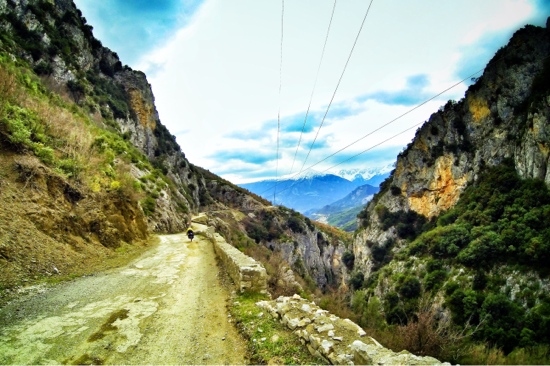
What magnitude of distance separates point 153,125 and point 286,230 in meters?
47.0

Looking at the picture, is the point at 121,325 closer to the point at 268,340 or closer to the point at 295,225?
the point at 268,340

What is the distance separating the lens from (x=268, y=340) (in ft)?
19.7

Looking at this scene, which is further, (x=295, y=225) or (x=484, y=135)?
(x=295, y=225)

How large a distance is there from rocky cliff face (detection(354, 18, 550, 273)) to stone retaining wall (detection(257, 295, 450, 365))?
186 feet

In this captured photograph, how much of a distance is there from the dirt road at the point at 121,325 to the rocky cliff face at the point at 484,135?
58.2m

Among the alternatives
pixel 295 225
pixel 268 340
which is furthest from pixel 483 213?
pixel 268 340

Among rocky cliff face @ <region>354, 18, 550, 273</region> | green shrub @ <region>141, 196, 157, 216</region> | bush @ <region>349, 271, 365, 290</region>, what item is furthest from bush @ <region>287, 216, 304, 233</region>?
green shrub @ <region>141, 196, 157, 216</region>

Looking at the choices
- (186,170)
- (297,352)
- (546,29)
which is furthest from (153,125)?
(546,29)

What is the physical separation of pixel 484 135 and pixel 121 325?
74.3 meters

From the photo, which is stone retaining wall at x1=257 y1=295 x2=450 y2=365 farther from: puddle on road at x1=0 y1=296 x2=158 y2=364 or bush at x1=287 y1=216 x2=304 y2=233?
bush at x1=287 y1=216 x2=304 y2=233

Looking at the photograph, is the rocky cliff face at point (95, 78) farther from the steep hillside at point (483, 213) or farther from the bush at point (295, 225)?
the steep hillside at point (483, 213)

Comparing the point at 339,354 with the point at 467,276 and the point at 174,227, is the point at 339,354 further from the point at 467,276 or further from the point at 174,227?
the point at 467,276

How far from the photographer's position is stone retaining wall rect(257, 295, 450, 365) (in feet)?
13.4

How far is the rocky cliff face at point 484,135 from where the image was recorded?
47875 mm
